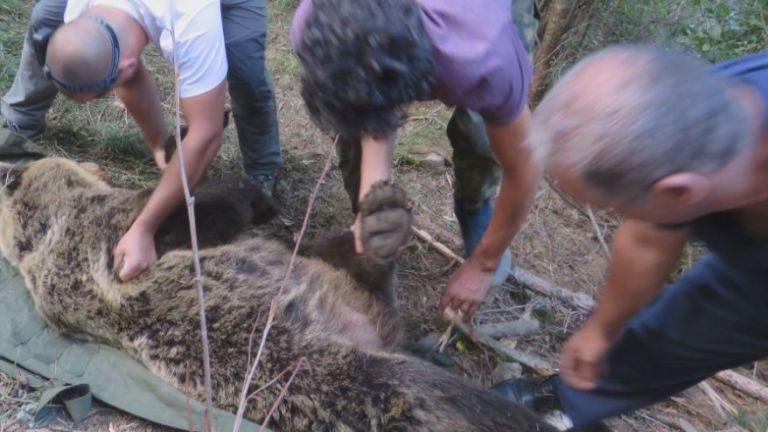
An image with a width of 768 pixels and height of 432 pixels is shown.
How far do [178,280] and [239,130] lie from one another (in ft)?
5.23

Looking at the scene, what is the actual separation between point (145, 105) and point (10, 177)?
91 centimetres

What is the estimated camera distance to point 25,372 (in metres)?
3.58

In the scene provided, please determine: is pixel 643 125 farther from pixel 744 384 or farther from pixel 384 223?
pixel 744 384

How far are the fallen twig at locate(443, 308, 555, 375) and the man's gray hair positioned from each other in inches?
88.4

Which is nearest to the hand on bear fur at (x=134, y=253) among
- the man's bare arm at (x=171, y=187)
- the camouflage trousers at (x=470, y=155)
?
the man's bare arm at (x=171, y=187)

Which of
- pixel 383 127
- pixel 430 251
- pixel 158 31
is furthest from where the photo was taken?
pixel 430 251

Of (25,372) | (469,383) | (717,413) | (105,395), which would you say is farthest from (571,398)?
(25,372)

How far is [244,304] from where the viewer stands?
11.1 ft

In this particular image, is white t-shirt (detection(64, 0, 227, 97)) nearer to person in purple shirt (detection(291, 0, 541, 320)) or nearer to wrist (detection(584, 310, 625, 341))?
person in purple shirt (detection(291, 0, 541, 320))

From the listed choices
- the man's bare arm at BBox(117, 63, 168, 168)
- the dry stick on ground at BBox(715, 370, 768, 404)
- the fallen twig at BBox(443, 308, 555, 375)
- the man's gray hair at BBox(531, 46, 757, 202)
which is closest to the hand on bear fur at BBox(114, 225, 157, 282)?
the man's bare arm at BBox(117, 63, 168, 168)

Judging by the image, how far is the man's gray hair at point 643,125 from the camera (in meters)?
1.75

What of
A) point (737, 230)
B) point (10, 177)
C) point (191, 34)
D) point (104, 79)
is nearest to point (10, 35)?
point (10, 177)

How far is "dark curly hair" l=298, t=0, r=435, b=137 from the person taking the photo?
230cm

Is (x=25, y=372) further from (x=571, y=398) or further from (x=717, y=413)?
(x=717, y=413)
